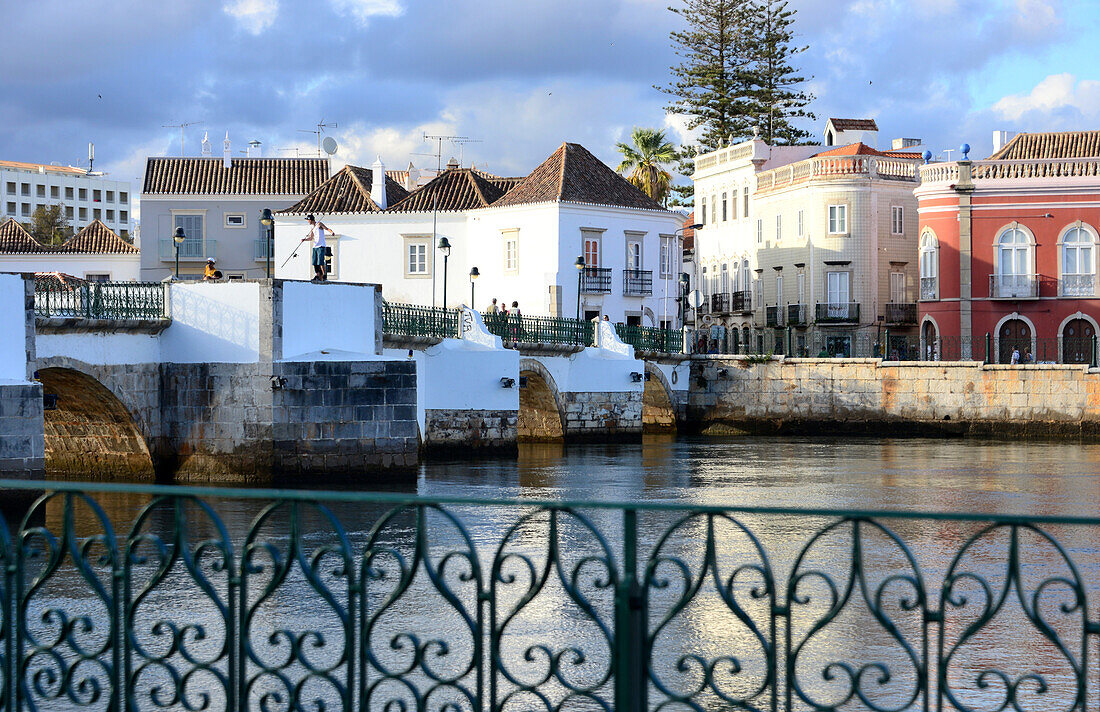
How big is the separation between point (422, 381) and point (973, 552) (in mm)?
15542

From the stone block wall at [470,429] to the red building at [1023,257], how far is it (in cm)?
1628

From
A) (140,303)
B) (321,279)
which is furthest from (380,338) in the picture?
(140,303)

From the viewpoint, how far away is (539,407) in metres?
35.1

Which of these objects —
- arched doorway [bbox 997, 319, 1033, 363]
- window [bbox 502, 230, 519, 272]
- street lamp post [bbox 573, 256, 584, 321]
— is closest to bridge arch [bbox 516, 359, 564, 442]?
street lamp post [bbox 573, 256, 584, 321]

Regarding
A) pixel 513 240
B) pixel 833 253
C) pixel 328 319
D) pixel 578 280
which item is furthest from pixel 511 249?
pixel 328 319

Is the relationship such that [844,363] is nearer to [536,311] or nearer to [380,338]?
[536,311]

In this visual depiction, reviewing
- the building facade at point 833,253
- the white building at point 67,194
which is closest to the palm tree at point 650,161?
the building facade at point 833,253

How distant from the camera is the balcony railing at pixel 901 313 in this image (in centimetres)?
4447

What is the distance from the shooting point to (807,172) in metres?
46.1

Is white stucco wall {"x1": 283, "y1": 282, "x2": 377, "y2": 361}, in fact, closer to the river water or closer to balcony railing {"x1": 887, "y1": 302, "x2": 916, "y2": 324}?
the river water

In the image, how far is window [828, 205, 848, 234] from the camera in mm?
45188

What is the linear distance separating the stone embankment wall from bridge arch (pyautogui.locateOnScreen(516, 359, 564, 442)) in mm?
6148

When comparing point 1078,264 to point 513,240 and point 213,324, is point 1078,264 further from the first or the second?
point 213,324

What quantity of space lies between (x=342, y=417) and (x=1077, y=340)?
2572 cm
